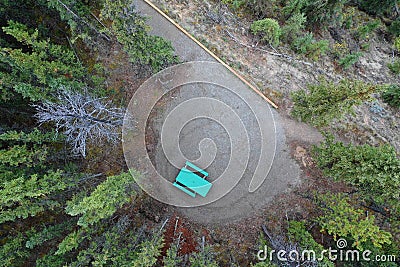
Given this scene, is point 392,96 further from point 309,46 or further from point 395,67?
point 309,46

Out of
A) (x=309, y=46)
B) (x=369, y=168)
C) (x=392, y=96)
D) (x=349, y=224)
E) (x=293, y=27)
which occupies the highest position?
(x=293, y=27)

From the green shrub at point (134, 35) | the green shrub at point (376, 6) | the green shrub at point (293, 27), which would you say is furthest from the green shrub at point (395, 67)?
the green shrub at point (134, 35)

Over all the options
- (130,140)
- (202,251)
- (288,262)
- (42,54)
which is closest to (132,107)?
(130,140)

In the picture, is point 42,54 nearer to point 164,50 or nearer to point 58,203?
point 164,50

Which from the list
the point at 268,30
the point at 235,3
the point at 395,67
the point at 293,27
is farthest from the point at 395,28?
the point at 235,3

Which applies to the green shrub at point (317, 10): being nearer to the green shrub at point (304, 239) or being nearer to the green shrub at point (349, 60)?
the green shrub at point (349, 60)

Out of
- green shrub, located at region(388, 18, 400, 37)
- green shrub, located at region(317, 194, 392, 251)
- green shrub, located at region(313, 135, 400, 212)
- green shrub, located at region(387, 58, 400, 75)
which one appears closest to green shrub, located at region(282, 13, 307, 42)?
green shrub, located at region(387, 58, 400, 75)

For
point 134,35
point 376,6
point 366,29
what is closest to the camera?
point 134,35

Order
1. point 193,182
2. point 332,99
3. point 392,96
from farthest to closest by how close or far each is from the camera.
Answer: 1. point 392,96
2. point 193,182
3. point 332,99
